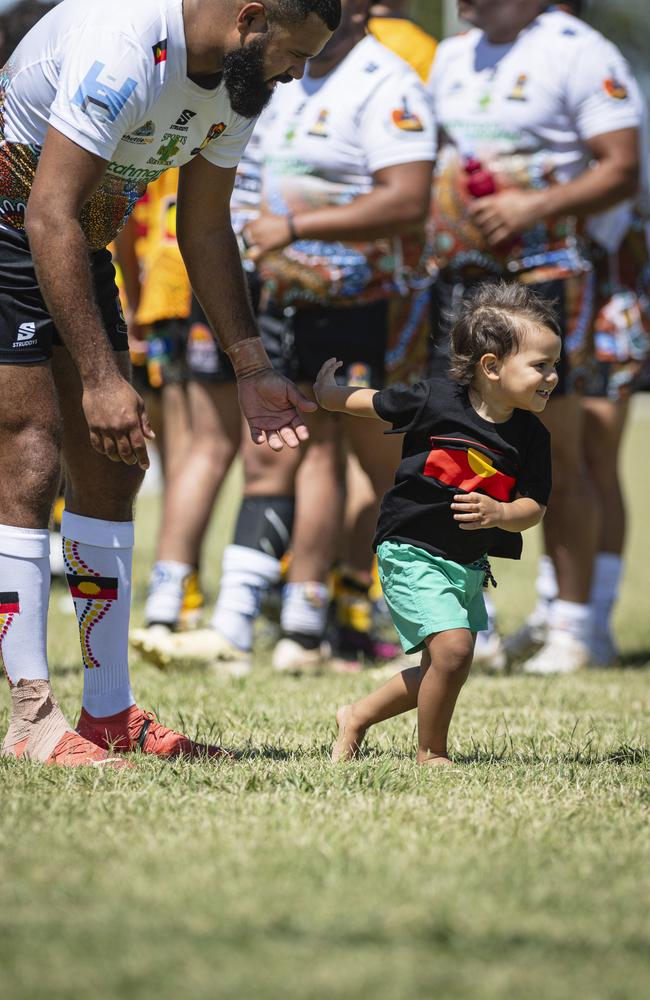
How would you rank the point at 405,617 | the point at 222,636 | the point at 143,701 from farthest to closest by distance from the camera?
1. the point at 222,636
2. the point at 143,701
3. the point at 405,617

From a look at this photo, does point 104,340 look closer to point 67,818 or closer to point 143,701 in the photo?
point 67,818

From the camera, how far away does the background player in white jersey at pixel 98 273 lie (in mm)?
3217

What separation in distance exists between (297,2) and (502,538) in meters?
1.43

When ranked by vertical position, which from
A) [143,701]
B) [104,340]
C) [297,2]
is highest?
[297,2]

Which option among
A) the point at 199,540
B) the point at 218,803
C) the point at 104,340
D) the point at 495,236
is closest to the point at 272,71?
the point at 104,340

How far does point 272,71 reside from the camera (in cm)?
340

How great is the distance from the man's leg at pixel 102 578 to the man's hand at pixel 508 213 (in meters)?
2.40

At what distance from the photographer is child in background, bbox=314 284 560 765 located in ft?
11.8

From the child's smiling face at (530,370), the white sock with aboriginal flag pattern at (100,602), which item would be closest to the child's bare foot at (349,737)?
the white sock with aboriginal flag pattern at (100,602)

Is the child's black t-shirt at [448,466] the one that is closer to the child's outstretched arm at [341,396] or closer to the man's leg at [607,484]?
the child's outstretched arm at [341,396]

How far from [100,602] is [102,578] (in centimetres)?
6

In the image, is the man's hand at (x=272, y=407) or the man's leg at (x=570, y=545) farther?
the man's leg at (x=570, y=545)

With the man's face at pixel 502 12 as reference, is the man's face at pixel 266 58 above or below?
below

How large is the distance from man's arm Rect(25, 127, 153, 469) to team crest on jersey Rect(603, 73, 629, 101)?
3101 mm
